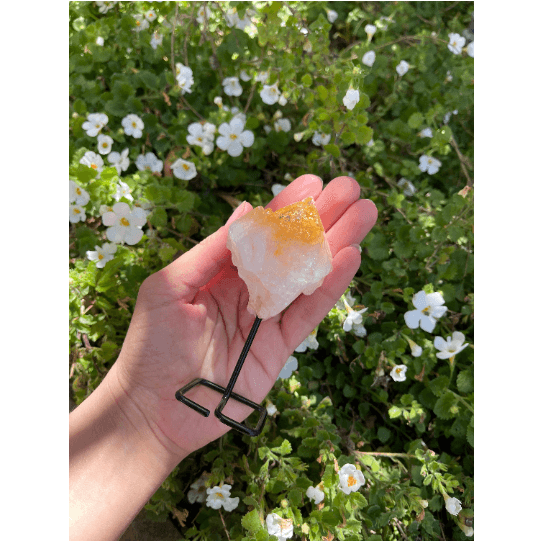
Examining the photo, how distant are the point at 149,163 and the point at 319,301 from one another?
105 centimetres

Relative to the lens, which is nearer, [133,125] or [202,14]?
[133,125]

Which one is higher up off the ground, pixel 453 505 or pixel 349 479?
pixel 349 479

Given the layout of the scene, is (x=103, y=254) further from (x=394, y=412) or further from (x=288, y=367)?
(x=394, y=412)

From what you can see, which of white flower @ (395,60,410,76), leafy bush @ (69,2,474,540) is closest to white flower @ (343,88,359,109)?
leafy bush @ (69,2,474,540)

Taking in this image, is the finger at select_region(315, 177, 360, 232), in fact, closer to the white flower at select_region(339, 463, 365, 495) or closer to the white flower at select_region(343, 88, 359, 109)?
the white flower at select_region(343, 88, 359, 109)

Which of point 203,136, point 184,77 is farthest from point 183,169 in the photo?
point 184,77

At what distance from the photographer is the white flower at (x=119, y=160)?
1.96 meters

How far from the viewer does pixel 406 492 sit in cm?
156

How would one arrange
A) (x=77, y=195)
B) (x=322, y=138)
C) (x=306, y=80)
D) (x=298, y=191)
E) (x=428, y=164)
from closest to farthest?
1. (x=298, y=191)
2. (x=77, y=195)
3. (x=306, y=80)
4. (x=322, y=138)
5. (x=428, y=164)

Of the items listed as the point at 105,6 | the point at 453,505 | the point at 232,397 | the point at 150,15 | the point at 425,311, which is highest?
the point at 105,6

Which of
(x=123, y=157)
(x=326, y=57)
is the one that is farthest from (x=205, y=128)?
(x=326, y=57)

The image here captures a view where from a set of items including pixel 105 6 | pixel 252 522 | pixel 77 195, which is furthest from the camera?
pixel 105 6

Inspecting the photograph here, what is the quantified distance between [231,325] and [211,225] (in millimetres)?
563

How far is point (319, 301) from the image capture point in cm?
153
